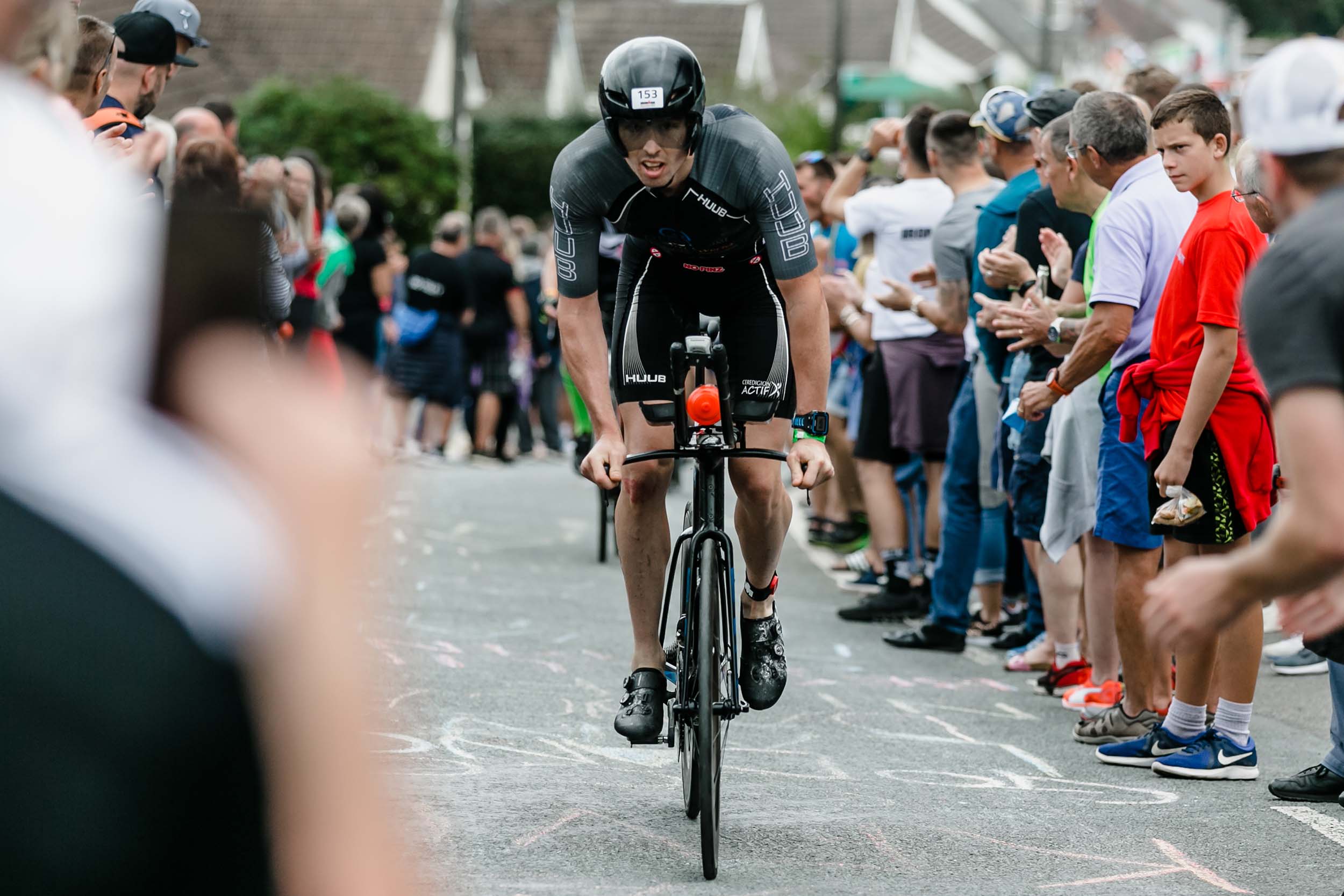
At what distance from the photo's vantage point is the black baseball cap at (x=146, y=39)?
7.72 metres

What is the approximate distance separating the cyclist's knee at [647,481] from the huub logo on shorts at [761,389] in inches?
13.0

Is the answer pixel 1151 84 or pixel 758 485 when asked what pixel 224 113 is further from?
pixel 758 485

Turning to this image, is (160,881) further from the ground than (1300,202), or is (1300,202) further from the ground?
(1300,202)

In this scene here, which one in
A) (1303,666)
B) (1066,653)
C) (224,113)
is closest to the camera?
(1066,653)

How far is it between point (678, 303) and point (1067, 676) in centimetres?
292

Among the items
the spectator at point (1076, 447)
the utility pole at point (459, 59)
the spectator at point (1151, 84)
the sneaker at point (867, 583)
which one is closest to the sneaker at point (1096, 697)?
the spectator at point (1076, 447)

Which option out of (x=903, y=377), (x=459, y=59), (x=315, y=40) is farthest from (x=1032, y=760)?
(x=315, y=40)

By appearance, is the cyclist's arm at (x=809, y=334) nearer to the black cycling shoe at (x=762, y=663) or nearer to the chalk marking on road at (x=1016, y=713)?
the black cycling shoe at (x=762, y=663)

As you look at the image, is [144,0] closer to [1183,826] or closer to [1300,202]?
[1183,826]

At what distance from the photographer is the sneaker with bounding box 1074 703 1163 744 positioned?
6.36m

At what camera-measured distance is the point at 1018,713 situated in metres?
7.04

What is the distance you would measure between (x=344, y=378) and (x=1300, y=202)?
1931mm

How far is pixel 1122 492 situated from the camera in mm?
6340

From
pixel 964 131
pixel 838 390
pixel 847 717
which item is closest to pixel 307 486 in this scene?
pixel 847 717
